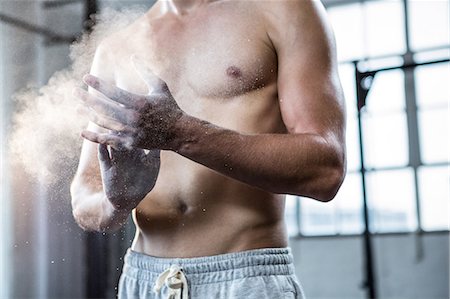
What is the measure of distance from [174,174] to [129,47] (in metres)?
0.10

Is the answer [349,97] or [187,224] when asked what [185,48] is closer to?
[187,224]

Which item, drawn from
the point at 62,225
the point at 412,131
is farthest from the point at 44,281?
the point at 412,131

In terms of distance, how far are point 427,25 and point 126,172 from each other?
3.43 meters

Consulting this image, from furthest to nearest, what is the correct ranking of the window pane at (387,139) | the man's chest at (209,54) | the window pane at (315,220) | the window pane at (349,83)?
1. the window pane at (315,220)
2. the window pane at (387,139)
3. the window pane at (349,83)
4. the man's chest at (209,54)

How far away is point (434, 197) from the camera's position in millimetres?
3541

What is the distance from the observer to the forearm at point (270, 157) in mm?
481

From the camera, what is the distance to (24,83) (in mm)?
550

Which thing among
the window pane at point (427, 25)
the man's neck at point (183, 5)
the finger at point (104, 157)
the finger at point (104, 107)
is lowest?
the finger at point (104, 157)

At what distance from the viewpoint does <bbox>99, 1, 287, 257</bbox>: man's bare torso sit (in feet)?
1.76

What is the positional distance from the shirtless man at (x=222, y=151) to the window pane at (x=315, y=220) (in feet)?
10.7

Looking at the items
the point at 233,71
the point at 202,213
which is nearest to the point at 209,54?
the point at 233,71

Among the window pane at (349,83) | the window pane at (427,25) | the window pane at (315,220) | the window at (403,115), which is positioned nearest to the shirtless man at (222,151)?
the window pane at (349,83)

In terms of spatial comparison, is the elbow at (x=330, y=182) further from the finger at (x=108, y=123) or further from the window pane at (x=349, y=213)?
the window pane at (x=349, y=213)

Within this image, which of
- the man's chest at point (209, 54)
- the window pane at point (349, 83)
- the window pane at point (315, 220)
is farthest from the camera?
the window pane at point (315, 220)
